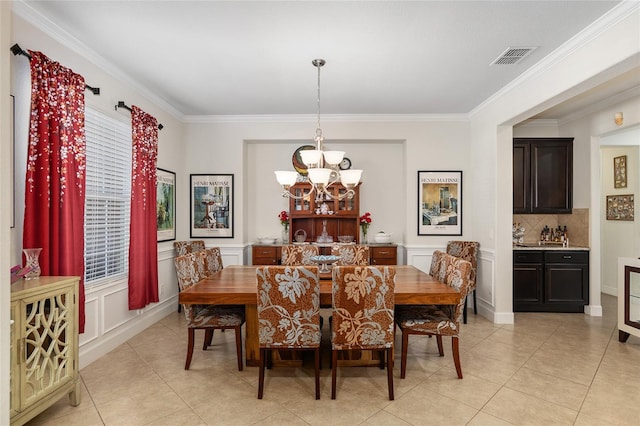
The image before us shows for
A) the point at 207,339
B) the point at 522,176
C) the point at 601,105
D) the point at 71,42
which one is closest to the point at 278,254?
the point at 207,339

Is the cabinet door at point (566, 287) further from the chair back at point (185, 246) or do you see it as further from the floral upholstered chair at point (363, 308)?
the chair back at point (185, 246)

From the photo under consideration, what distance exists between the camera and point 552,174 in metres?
4.92

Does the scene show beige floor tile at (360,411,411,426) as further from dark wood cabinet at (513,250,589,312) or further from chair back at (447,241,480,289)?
dark wood cabinet at (513,250,589,312)

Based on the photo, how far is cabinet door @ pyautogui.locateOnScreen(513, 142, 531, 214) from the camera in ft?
16.1

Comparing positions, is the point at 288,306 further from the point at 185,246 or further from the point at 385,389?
the point at 185,246

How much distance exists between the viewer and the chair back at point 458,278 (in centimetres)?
276

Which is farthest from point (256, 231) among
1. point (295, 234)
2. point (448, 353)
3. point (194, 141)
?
point (448, 353)

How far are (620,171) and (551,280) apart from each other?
94.9 inches

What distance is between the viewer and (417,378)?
9.25ft

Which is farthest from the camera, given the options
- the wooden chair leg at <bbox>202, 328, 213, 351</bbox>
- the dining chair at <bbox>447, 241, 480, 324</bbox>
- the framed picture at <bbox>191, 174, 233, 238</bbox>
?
the framed picture at <bbox>191, 174, 233, 238</bbox>

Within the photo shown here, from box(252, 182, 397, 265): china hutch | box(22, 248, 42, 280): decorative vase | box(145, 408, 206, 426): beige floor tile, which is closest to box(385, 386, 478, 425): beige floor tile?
box(145, 408, 206, 426): beige floor tile

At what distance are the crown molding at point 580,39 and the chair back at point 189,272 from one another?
12.1ft

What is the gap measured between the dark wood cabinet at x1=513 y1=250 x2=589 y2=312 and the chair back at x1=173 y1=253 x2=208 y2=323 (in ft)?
12.8

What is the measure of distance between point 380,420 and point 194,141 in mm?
4373
